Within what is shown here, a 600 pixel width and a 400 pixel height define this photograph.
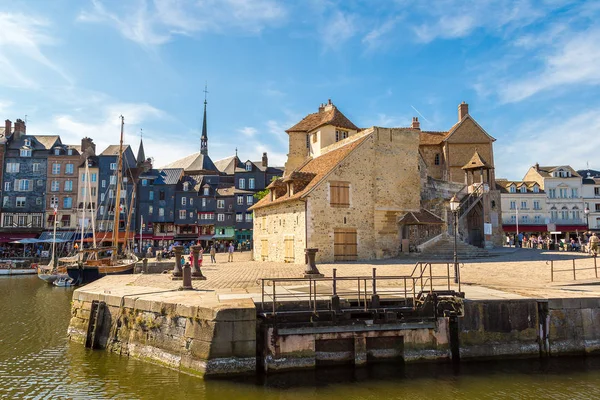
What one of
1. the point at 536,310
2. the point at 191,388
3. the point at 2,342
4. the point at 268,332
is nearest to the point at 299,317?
the point at 268,332

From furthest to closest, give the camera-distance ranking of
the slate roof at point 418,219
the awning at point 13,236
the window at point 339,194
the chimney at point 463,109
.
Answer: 1. the awning at point 13,236
2. the chimney at point 463,109
3. the slate roof at point 418,219
4. the window at point 339,194

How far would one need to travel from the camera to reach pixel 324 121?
1371 inches

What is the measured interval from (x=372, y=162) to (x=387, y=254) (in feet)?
19.5

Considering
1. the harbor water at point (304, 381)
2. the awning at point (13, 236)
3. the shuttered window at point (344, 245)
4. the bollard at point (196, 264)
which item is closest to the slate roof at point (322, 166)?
the shuttered window at point (344, 245)

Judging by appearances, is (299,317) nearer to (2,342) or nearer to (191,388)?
(191,388)

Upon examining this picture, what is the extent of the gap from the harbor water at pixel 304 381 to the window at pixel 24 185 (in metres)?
49.5

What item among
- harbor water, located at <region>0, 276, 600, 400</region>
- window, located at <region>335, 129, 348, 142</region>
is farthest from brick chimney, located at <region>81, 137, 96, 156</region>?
harbor water, located at <region>0, 276, 600, 400</region>

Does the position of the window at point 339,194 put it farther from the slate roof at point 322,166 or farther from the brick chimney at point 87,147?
the brick chimney at point 87,147

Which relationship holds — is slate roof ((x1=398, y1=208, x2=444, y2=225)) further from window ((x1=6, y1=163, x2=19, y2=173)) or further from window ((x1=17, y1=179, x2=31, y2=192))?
window ((x1=6, y1=163, x2=19, y2=173))

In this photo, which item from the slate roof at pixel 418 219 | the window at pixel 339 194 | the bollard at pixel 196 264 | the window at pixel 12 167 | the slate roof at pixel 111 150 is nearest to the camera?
the bollard at pixel 196 264

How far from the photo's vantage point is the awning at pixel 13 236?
51.4 meters

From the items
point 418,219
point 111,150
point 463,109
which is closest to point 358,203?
point 418,219

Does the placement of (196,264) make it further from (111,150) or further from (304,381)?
Answer: (111,150)

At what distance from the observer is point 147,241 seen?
59438 millimetres
